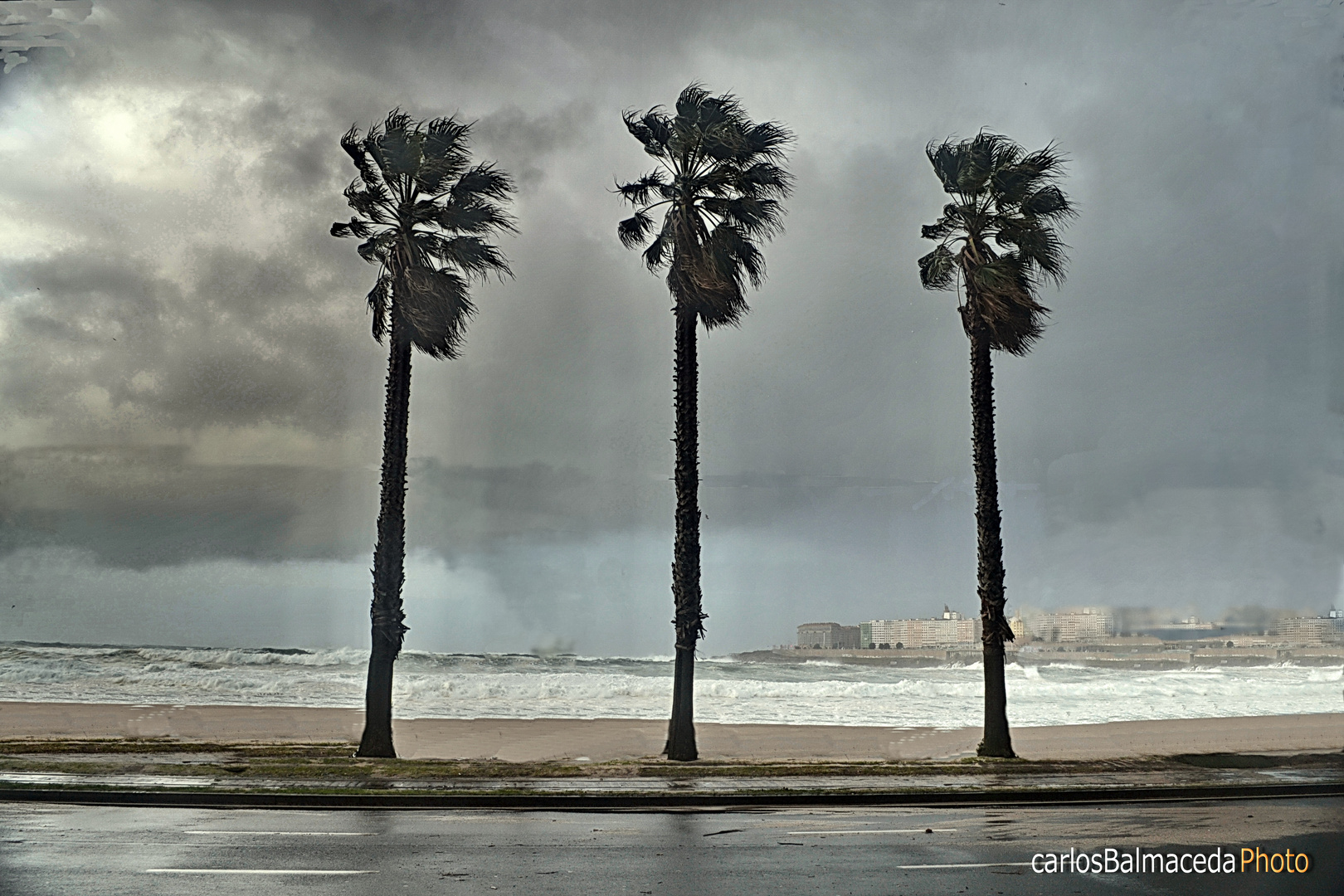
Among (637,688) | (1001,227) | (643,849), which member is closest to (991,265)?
(1001,227)

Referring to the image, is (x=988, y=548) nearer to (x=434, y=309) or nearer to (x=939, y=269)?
(x=939, y=269)

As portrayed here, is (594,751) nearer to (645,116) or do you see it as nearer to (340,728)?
(340,728)

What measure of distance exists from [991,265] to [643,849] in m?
13.7

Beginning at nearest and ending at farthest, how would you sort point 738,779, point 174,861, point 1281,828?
point 174,861
point 1281,828
point 738,779

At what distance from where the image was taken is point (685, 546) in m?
17.6

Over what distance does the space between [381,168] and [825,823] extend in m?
13.5

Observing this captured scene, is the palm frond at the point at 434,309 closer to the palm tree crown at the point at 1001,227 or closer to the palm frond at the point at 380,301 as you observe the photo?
the palm frond at the point at 380,301

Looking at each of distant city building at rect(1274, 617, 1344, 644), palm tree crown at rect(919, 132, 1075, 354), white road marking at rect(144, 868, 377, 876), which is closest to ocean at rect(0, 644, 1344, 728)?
distant city building at rect(1274, 617, 1344, 644)

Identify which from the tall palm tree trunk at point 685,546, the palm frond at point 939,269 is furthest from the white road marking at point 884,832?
the palm frond at point 939,269

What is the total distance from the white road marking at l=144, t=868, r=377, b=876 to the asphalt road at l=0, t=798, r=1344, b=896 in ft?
0.11

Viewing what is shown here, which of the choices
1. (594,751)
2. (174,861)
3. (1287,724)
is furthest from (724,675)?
(174,861)

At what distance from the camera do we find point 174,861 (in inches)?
332

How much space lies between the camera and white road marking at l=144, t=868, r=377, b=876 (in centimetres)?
791

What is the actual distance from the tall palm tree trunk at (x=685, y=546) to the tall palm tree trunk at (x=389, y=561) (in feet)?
16.0
